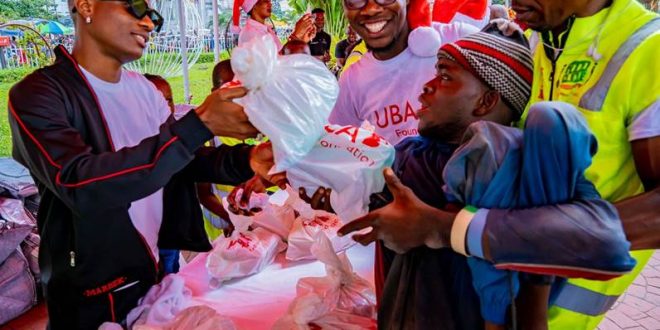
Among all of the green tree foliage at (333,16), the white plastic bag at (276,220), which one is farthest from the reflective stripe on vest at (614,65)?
the green tree foliage at (333,16)

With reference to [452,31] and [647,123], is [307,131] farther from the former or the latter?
[452,31]

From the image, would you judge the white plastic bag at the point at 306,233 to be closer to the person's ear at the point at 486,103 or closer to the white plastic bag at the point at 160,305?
the white plastic bag at the point at 160,305

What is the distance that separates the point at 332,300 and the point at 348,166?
661 millimetres

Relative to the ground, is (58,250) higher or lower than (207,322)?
higher

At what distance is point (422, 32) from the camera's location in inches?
64.6

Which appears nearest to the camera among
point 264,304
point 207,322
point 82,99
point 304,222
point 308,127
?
point 308,127

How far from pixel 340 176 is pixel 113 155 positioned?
0.50 meters

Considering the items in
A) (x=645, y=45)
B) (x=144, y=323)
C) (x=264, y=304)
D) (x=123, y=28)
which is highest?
(x=645, y=45)

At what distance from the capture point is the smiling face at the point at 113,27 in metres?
1.23

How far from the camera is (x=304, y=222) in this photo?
207 cm

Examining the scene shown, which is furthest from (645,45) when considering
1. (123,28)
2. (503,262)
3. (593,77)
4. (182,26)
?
(182,26)

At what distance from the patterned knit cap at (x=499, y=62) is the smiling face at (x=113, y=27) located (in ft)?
2.87

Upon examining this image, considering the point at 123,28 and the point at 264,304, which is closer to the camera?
the point at 123,28

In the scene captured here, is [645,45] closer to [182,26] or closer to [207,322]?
[207,322]
